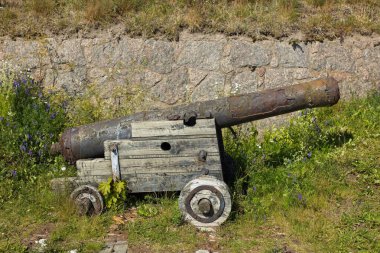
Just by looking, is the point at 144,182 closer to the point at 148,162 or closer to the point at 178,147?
the point at 148,162

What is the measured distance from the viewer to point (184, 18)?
837 centimetres

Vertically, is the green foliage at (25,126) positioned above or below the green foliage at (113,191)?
above

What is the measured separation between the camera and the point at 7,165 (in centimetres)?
678

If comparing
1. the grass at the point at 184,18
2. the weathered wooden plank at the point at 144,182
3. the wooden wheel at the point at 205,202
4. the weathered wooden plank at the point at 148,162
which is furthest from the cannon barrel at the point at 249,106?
the grass at the point at 184,18

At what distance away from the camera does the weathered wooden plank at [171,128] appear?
572 cm

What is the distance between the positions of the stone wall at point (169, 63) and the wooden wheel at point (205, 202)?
9.29ft

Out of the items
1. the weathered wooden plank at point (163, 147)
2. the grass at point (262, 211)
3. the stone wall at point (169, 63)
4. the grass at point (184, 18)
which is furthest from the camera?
the grass at point (184, 18)

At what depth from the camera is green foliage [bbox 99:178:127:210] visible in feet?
19.2

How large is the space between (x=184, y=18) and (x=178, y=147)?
3.24 m

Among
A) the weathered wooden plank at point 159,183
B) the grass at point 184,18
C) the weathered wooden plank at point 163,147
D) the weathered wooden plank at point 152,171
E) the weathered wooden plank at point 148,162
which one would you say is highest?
the grass at point 184,18

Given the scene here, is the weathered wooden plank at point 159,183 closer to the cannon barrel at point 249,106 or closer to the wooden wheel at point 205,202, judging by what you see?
the wooden wheel at point 205,202

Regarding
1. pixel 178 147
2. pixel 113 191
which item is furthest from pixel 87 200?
pixel 178 147

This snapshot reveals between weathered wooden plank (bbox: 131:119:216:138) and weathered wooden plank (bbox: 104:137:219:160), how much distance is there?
7 cm

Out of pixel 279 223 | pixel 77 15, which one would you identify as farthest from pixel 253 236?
pixel 77 15
